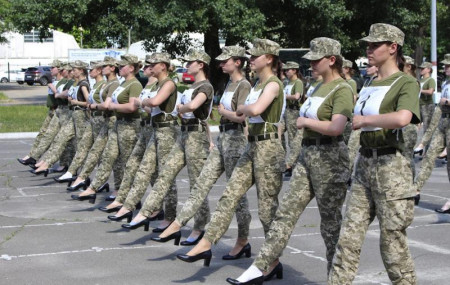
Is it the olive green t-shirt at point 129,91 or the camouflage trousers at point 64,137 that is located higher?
the olive green t-shirt at point 129,91

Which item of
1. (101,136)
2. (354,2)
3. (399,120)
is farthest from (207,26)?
(399,120)

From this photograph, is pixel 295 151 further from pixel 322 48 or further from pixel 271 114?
pixel 322 48

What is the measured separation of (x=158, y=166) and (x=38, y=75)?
189ft

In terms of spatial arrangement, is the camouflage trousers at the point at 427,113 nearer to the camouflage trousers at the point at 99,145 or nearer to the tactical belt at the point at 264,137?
the camouflage trousers at the point at 99,145

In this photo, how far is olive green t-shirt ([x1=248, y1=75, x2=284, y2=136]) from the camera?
7.15m

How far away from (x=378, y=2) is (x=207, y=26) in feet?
25.8

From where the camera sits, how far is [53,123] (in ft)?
49.8

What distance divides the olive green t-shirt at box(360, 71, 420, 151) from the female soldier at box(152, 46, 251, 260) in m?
2.20

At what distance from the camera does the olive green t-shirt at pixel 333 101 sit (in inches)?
243

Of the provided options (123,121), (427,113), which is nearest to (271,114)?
(123,121)

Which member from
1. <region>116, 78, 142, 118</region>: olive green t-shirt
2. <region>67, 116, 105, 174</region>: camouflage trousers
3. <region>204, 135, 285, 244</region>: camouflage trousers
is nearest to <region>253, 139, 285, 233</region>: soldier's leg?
<region>204, 135, 285, 244</region>: camouflage trousers

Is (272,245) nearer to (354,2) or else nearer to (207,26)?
(207,26)

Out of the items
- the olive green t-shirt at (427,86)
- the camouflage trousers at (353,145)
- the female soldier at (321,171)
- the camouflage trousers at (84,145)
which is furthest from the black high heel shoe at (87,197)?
the olive green t-shirt at (427,86)

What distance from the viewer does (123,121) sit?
10742mm
